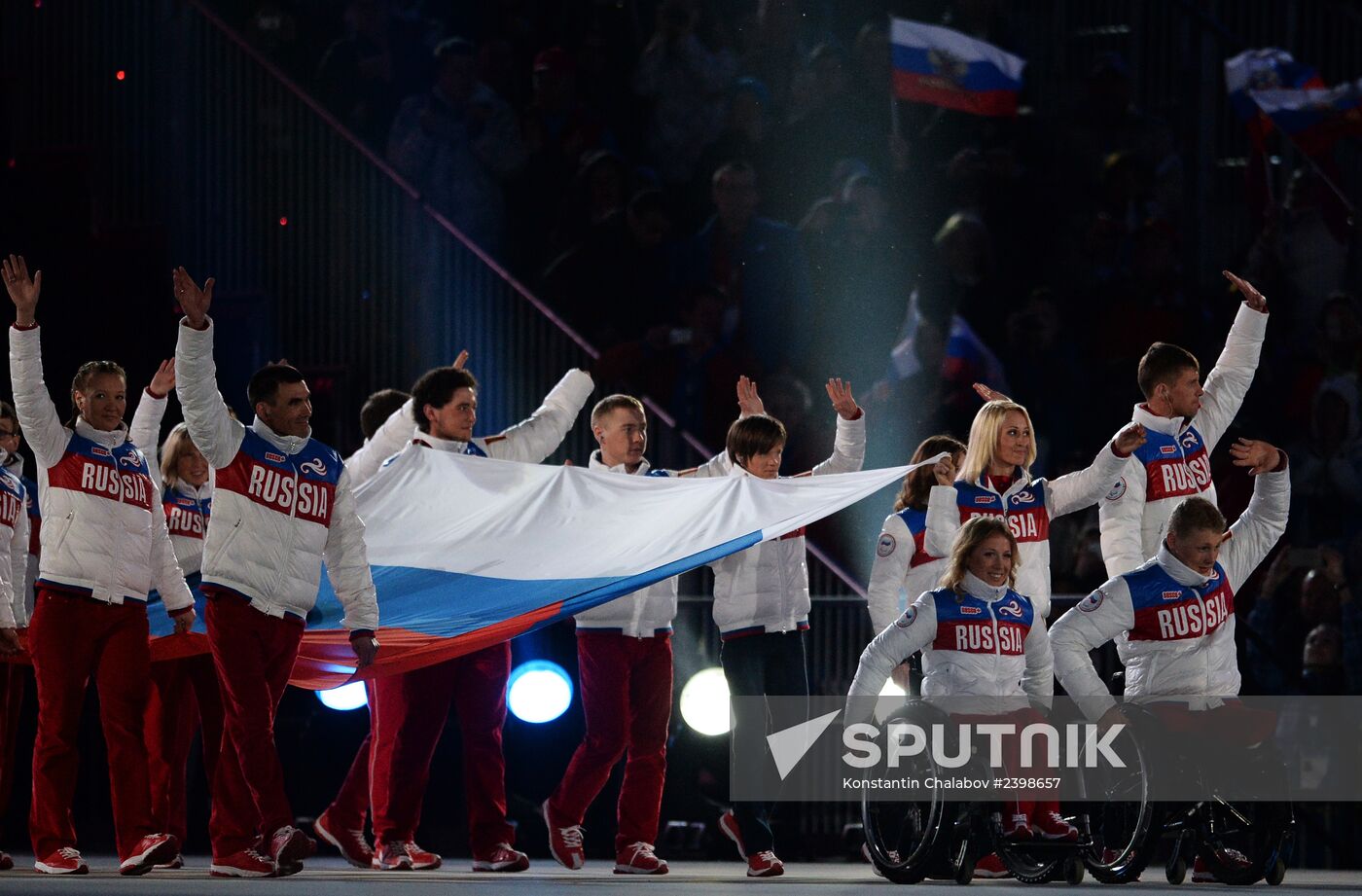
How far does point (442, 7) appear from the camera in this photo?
14.0 m

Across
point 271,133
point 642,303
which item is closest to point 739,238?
point 642,303

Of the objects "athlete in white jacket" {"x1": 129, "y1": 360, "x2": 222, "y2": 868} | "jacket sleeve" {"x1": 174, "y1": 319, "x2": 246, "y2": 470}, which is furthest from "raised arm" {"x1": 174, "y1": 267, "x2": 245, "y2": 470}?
"athlete in white jacket" {"x1": 129, "y1": 360, "x2": 222, "y2": 868}

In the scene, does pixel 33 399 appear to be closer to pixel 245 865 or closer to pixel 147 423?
pixel 147 423

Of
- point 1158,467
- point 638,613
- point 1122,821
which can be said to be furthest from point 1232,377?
point 638,613

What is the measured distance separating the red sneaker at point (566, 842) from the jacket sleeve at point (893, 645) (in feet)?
5.24

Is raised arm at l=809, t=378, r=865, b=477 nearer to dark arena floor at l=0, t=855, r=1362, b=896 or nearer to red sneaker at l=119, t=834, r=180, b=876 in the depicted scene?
→ dark arena floor at l=0, t=855, r=1362, b=896

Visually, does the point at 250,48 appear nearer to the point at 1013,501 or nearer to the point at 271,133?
the point at 271,133

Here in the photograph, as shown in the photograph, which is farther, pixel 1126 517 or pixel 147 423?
pixel 147 423

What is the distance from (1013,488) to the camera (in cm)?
777

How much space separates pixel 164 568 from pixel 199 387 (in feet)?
3.81

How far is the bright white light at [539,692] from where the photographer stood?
9.04 m

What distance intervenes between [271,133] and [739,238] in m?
2.98

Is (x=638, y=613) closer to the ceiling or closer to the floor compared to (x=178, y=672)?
closer to the ceiling

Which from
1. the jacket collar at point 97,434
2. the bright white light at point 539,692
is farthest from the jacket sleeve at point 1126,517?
the jacket collar at point 97,434
